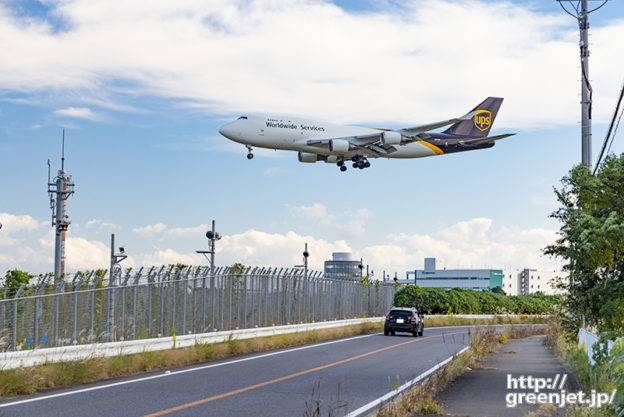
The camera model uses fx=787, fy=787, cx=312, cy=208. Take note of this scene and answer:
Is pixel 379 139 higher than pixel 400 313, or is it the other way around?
pixel 379 139

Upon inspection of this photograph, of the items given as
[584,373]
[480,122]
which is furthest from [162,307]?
[480,122]

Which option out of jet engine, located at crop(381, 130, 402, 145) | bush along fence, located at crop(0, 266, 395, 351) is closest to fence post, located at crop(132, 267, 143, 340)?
bush along fence, located at crop(0, 266, 395, 351)

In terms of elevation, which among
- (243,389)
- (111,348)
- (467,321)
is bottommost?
(467,321)

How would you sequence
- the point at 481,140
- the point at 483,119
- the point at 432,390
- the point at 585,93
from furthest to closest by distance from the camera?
the point at 483,119
the point at 481,140
the point at 585,93
the point at 432,390

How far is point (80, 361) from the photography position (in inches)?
603

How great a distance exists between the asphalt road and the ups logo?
151 feet

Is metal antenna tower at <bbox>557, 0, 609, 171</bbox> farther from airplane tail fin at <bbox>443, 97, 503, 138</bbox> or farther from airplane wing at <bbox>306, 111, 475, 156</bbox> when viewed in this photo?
airplane tail fin at <bbox>443, 97, 503, 138</bbox>

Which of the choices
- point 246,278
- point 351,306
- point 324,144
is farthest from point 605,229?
point 351,306

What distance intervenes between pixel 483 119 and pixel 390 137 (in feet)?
85.0

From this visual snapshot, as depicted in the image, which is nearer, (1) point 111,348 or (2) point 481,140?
(1) point 111,348

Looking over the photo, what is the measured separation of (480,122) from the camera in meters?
66.8

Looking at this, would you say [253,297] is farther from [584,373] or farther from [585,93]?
[584,373]

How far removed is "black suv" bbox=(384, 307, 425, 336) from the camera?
38531mm

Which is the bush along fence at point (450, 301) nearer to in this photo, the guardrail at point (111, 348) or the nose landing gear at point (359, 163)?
the nose landing gear at point (359, 163)
